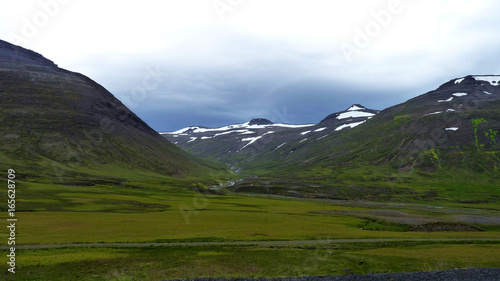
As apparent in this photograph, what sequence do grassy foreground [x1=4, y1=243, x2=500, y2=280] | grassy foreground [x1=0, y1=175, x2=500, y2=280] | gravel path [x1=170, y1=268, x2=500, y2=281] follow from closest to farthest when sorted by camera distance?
grassy foreground [x1=4, y1=243, x2=500, y2=280] → gravel path [x1=170, y1=268, x2=500, y2=281] → grassy foreground [x1=0, y1=175, x2=500, y2=280]

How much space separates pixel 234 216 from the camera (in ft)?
279

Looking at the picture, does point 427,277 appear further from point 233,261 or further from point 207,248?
point 207,248

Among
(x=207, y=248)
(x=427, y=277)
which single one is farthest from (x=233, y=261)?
(x=427, y=277)

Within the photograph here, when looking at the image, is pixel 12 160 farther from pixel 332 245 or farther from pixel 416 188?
pixel 416 188

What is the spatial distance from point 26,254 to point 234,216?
5002cm

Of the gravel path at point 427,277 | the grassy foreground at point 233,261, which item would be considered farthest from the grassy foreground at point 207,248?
the gravel path at point 427,277

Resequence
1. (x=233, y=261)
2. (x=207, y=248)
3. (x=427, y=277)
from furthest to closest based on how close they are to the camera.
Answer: (x=207, y=248), (x=233, y=261), (x=427, y=277)

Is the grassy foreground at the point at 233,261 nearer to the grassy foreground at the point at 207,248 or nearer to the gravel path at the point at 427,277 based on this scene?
the grassy foreground at the point at 207,248

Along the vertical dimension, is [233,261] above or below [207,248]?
below

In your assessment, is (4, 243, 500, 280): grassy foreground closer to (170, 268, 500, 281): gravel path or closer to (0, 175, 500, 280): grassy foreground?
(0, 175, 500, 280): grassy foreground

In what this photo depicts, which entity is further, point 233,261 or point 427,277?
point 233,261

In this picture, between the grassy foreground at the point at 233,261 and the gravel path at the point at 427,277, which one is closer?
the grassy foreground at the point at 233,261

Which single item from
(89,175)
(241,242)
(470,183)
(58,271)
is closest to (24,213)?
(58,271)

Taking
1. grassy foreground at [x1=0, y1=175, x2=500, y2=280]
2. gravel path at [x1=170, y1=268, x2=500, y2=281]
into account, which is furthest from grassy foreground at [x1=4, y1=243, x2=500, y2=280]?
gravel path at [x1=170, y1=268, x2=500, y2=281]
